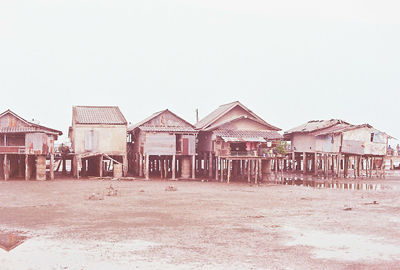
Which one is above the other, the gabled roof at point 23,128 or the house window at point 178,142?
the gabled roof at point 23,128

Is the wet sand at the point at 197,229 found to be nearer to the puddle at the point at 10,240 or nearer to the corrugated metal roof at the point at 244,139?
the puddle at the point at 10,240

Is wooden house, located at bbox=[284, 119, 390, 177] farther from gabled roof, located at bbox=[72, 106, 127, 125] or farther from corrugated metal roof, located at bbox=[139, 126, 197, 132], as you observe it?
gabled roof, located at bbox=[72, 106, 127, 125]

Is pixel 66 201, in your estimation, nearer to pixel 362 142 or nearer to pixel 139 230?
pixel 139 230

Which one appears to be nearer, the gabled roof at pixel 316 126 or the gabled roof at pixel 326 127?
the gabled roof at pixel 326 127

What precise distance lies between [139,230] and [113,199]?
8.81 m

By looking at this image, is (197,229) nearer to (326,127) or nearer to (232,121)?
(232,121)

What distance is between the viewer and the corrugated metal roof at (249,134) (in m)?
41.8

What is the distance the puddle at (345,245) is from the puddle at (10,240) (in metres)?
8.82

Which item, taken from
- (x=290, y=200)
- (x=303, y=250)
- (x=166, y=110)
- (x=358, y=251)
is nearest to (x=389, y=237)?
(x=358, y=251)

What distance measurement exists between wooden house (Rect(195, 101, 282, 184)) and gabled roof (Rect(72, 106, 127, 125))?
24.1ft

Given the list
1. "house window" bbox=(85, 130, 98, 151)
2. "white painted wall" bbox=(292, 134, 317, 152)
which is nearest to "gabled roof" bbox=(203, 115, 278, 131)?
"white painted wall" bbox=(292, 134, 317, 152)

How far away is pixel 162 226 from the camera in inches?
752

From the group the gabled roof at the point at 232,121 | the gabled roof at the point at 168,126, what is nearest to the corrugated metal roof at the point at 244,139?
the gabled roof at the point at 232,121

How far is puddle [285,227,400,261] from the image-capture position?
14.8m
